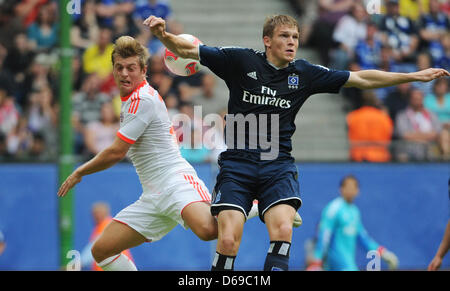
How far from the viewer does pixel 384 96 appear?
1297cm

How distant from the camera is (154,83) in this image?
1276 cm

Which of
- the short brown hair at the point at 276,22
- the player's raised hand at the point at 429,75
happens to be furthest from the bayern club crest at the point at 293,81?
the player's raised hand at the point at 429,75

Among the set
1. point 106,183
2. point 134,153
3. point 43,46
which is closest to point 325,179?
point 106,183

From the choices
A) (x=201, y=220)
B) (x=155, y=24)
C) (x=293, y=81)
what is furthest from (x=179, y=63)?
(x=201, y=220)

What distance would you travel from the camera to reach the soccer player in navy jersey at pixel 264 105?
22.1ft

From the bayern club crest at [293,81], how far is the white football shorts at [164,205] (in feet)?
4.05

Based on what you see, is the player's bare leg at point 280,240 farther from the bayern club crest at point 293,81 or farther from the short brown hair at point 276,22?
the short brown hair at point 276,22

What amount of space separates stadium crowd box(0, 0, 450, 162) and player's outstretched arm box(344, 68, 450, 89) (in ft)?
17.2

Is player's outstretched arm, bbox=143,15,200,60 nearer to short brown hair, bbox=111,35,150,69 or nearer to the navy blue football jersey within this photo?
the navy blue football jersey

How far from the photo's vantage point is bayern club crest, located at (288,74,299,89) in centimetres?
693

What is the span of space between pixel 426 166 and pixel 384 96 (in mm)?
1310

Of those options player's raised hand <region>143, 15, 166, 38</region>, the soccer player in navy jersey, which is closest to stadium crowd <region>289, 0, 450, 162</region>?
Answer: the soccer player in navy jersey

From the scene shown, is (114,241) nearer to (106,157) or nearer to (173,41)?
(106,157)

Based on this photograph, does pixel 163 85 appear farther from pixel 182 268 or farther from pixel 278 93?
pixel 278 93
